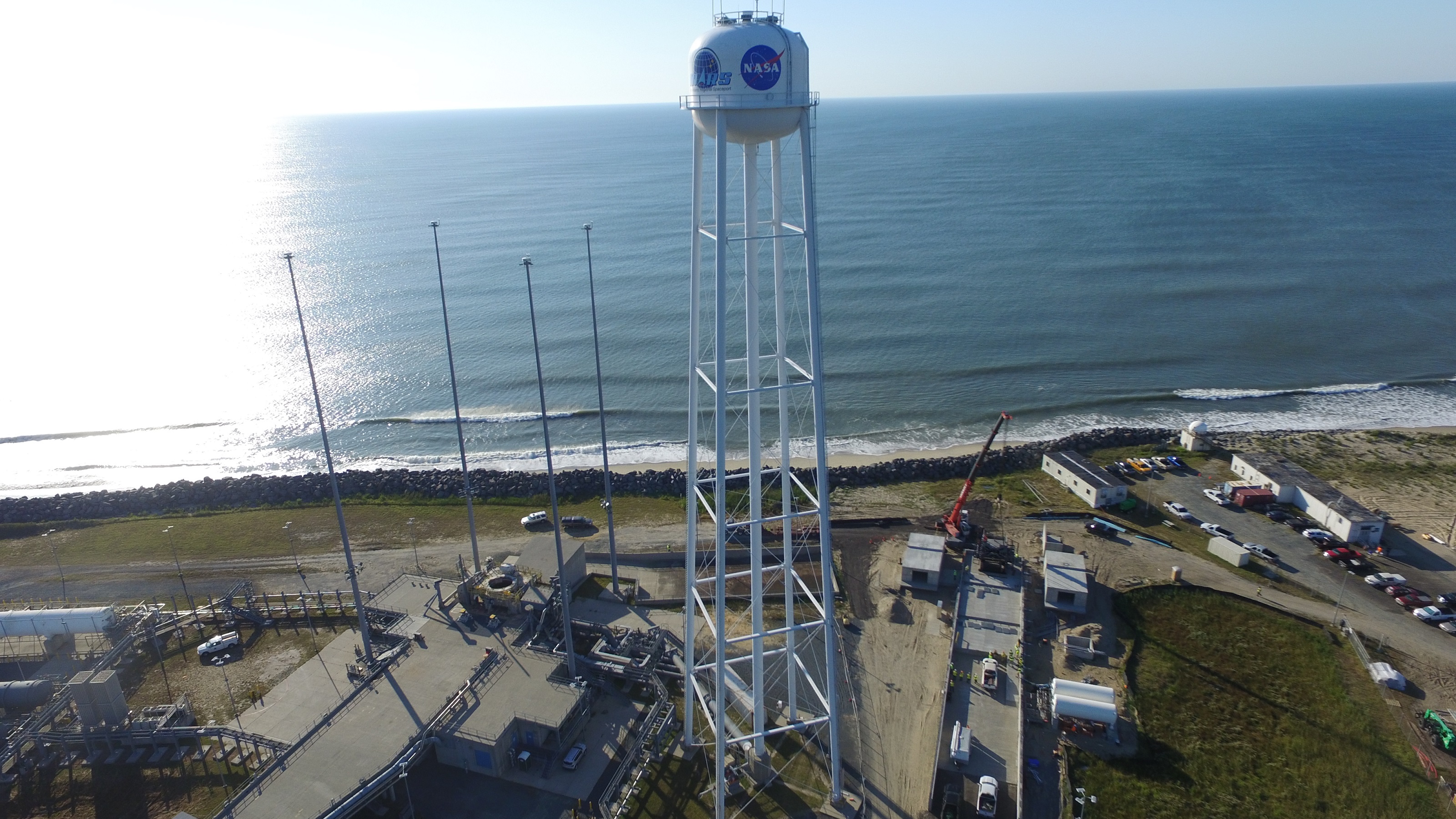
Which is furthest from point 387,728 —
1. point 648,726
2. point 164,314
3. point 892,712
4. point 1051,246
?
point 1051,246

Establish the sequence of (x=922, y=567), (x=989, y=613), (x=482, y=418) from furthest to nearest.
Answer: (x=482, y=418)
(x=922, y=567)
(x=989, y=613)

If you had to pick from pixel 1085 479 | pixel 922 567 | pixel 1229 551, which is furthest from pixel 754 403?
pixel 1085 479

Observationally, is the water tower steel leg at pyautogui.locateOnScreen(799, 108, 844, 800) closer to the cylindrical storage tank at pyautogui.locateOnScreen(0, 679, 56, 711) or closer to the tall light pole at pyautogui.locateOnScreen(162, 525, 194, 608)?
the cylindrical storage tank at pyautogui.locateOnScreen(0, 679, 56, 711)

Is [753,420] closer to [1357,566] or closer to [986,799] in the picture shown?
[986,799]

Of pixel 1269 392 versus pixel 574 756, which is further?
pixel 1269 392

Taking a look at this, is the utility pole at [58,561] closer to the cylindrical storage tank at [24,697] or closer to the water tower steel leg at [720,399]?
the cylindrical storage tank at [24,697]

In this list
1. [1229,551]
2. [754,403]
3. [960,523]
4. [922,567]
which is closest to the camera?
[754,403]

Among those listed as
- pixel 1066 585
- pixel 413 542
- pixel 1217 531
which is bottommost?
pixel 1217 531
